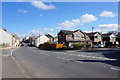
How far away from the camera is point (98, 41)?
8706cm

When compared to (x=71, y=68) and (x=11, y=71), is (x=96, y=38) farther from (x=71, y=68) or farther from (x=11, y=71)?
(x=11, y=71)

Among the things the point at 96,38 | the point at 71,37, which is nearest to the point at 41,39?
the point at 96,38

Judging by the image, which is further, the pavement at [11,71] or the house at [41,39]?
the house at [41,39]

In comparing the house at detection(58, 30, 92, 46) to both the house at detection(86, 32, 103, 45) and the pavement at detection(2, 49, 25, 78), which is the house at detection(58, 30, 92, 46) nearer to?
the house at detection(86, 32, 103, 45)

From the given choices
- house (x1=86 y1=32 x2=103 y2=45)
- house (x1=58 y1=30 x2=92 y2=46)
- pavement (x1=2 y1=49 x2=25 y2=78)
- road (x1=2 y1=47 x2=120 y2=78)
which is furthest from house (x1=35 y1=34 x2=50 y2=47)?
pavement (x1=2 y1=49 x2=25 y2=78)

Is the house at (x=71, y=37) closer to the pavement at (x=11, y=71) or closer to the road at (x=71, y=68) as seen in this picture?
the road at (x=71, y=68)

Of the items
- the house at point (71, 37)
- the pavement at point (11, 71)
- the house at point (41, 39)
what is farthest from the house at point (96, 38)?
the pavement at point (11, 71)

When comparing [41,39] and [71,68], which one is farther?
[41,39]

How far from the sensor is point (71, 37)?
243 feet

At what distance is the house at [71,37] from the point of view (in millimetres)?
72250

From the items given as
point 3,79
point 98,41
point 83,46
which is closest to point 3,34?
point 98,41

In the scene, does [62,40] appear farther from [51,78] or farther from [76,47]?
[51,78]

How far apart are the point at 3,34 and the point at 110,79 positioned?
85914 mm

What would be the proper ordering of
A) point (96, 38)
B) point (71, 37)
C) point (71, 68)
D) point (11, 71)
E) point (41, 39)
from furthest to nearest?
point (41, 39)
point (96, 38)
point (71, 37)
point (71, 68)
point (11, 71)
